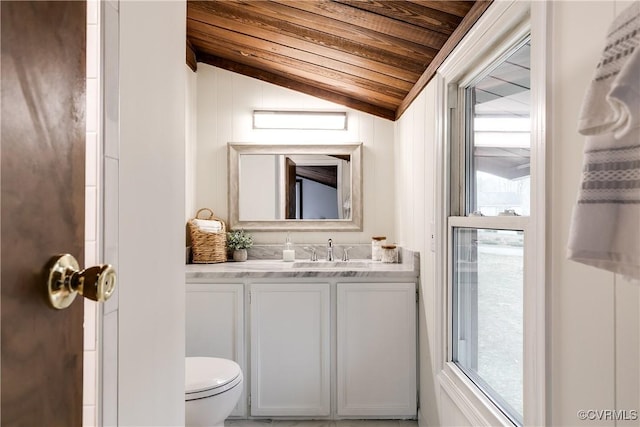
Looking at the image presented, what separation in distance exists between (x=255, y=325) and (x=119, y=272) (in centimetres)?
172

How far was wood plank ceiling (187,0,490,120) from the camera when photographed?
1.75 m

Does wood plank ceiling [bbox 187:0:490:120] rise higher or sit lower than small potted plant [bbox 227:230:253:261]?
higher

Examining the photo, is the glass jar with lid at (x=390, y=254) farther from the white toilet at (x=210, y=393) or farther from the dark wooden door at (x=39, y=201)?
the dark wooden door at (x=39, y=201)

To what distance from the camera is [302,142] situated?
3117 millimetres

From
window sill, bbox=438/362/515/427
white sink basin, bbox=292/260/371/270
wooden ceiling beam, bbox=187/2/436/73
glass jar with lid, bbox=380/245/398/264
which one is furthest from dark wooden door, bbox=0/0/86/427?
glass jar with lid, bbox=380/245/398/264

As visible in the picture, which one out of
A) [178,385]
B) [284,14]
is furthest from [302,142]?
[178,385]

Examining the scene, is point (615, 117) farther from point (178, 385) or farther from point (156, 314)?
point (178, 385)

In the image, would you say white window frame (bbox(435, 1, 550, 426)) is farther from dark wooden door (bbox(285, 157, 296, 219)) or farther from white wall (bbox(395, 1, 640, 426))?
dark wooden door (bbox(285, 157, 296, 219))

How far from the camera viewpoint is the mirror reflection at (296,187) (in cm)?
312

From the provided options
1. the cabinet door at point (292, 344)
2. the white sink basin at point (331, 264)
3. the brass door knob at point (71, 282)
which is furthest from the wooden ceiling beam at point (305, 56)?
the brass door knob at point (71, 282)

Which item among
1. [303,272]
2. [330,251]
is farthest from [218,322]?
[330,251]

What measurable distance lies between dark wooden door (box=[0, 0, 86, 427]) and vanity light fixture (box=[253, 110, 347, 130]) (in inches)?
95.5

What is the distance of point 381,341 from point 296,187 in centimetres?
128

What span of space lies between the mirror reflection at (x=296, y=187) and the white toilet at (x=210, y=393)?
1339 mm
